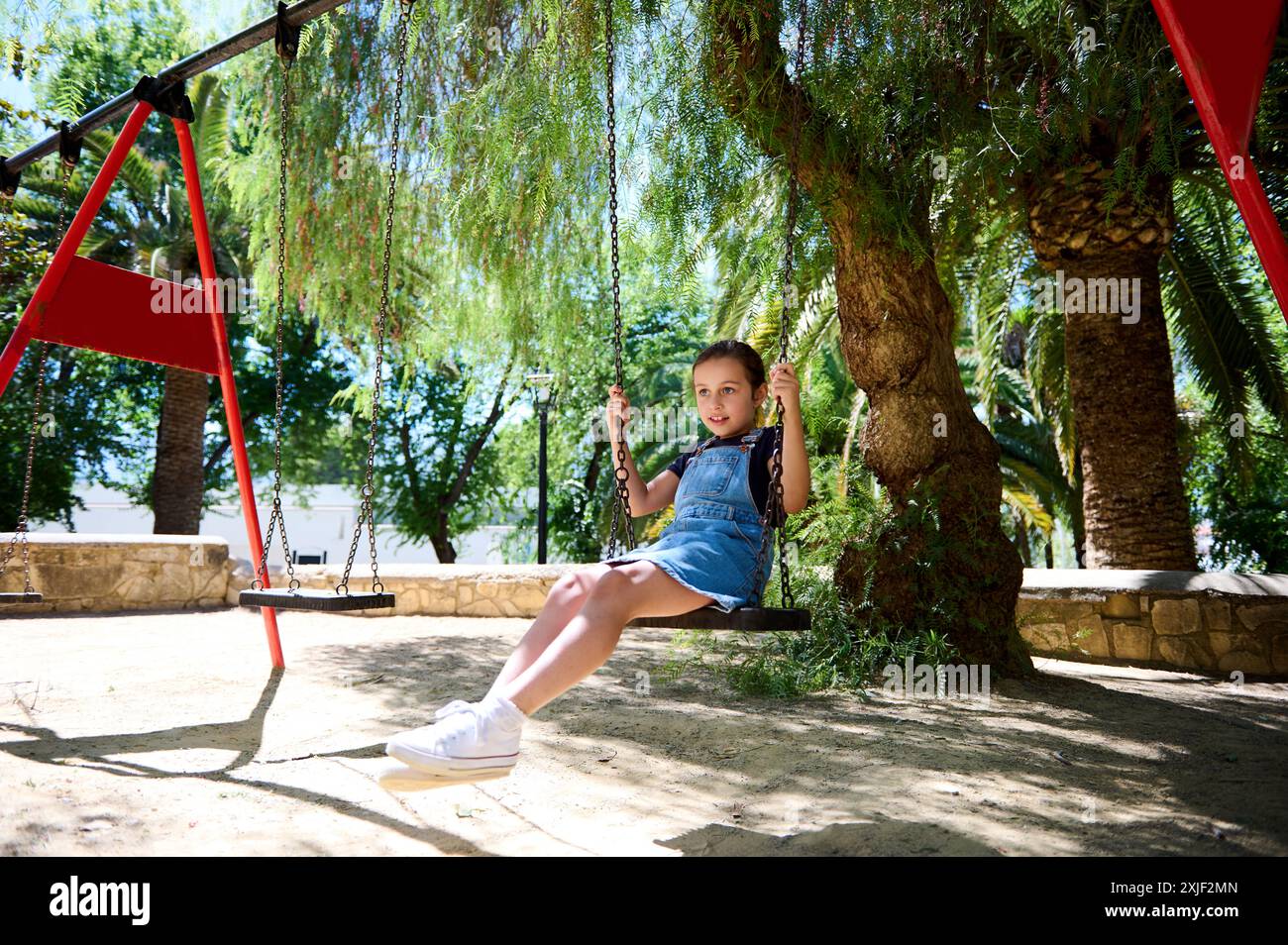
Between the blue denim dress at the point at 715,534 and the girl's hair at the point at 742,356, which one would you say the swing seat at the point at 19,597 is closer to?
the blue denim dress at the point at 715,534

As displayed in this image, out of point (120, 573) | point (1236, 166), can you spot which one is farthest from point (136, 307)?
point (1236, 166)

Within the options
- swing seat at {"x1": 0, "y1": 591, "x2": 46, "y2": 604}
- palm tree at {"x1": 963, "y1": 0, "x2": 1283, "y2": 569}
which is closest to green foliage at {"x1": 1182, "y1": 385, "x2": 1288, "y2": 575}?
palm tree at {"x1": 963, "y1": 0, "x2": 1283, "y2": 569}

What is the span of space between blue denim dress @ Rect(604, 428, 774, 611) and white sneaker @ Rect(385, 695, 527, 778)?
57 centimetres

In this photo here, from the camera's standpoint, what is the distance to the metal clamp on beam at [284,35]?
13.0ft

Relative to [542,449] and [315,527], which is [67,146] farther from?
[315,527]

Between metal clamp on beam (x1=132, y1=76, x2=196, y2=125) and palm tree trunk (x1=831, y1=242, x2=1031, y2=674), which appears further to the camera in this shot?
palm tree trunk (x1=831, y1=242, x2=1031, y2=674)

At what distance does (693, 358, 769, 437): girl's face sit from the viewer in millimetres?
3098

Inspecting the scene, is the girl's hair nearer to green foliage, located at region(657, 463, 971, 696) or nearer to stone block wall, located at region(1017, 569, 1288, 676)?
green foliage, located at region(657, 463, 971, 696)

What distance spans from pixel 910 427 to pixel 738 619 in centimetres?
259

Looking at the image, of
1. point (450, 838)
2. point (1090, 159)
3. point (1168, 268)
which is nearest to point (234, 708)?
point (450, 838)

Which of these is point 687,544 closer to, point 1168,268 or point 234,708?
point 234,708

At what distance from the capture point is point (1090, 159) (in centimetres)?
542

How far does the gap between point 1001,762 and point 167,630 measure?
5780 millimetres

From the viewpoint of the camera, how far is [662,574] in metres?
2.56
